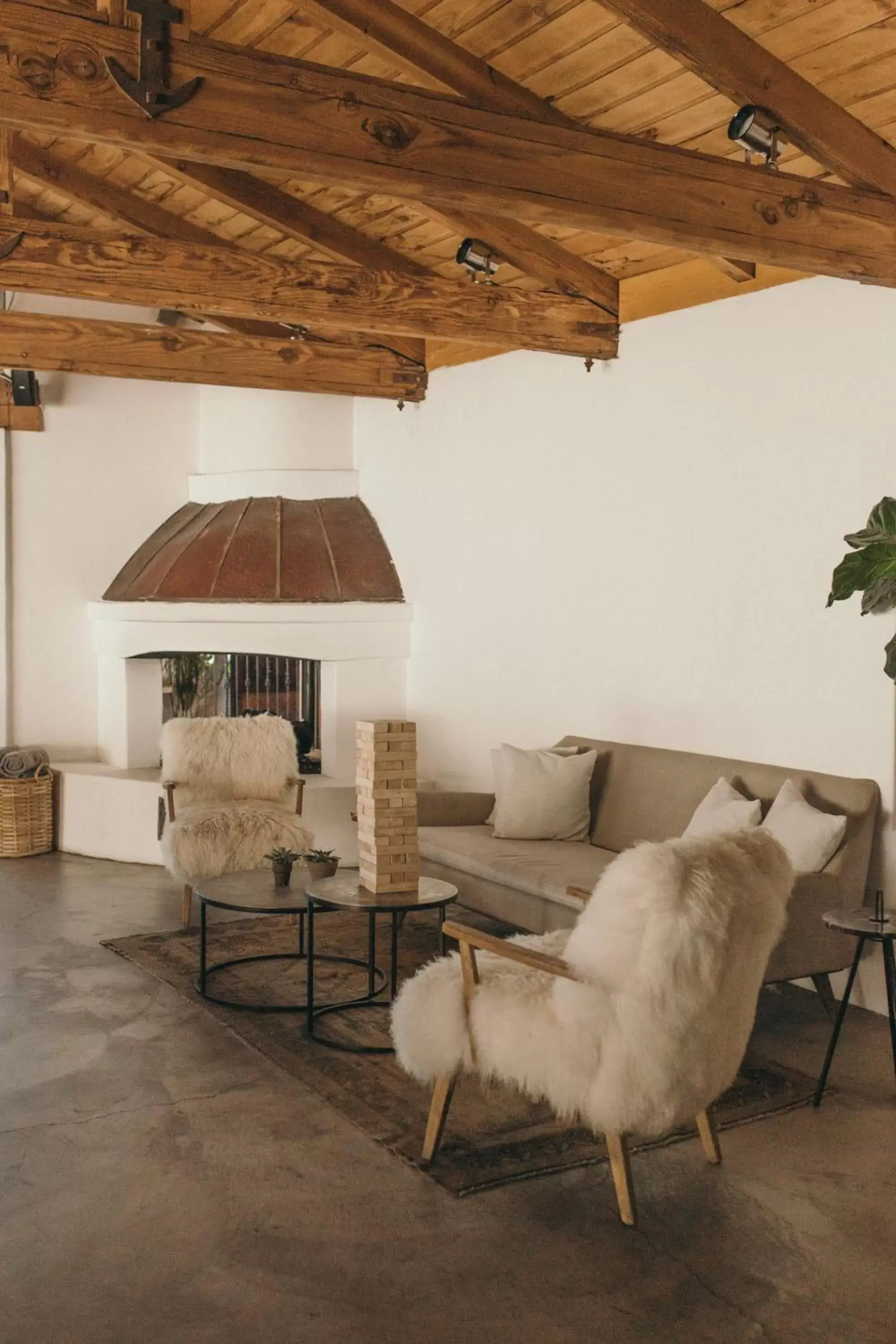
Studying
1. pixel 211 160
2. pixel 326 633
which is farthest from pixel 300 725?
pixel 211 160

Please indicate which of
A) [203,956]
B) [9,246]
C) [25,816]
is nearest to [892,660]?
[203,956]

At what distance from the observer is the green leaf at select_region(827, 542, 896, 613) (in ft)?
14.5

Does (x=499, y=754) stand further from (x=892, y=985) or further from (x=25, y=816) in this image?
(x=25, y=816)

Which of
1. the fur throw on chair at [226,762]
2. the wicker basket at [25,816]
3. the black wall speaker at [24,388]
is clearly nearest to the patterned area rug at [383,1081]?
the fur throw on chair at [226,762]

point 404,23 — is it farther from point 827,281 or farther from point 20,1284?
point 20,1284

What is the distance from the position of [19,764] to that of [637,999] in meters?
5.44

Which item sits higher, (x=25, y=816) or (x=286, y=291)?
(x=286, y=291)

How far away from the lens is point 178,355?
678cm

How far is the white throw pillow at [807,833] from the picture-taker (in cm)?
457

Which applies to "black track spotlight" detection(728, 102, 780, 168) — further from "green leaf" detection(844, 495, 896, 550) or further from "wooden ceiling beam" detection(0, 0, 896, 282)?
"green leaf" detection(844, 495, 896, 550)

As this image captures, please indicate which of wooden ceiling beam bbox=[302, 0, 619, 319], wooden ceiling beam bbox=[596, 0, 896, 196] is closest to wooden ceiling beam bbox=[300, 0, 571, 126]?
wooden ceiling beam bbox=[302, 0, 619, 319]

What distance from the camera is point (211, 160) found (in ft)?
11.4

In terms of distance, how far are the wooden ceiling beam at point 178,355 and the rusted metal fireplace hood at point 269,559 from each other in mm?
1009

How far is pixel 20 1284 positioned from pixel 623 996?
4.82ft
